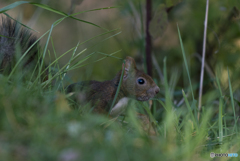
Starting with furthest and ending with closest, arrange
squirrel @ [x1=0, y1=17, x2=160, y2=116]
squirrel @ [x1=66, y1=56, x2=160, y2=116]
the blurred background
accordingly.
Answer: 1. the blurred background
2. squirrel @ [x1=66, y1=56, x2=160, y2=116]
3. squirrel @ [x1=0, y1=17, x2=160, y2=116]

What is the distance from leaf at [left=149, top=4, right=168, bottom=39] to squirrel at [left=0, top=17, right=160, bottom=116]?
1.05 feet

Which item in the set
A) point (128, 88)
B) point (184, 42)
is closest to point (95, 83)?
point (128, 88)

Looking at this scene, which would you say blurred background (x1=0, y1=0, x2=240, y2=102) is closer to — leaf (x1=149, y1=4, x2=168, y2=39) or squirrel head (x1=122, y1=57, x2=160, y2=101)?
leaf (x1=149, y1=4, x2=168, y2=39)

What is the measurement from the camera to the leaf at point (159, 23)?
96.5 inches

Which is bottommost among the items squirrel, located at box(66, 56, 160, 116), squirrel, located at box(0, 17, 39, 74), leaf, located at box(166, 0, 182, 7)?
squirrel, located at box(66, 56, 160, 116)

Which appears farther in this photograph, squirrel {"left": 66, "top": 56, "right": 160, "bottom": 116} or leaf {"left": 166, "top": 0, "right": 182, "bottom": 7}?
leaf {"left": 166, "top": 0, "right": 182, "bottom": 7}

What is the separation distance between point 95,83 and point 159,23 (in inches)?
28.4

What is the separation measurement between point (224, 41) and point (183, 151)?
2.64m

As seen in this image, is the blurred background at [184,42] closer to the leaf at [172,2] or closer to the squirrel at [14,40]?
the leaf at [172,2]

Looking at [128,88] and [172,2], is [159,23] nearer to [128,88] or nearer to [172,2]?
[172,2]

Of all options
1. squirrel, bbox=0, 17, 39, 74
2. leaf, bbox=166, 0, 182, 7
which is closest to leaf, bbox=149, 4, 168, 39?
leaf, bbox=166, 0, 182, 7

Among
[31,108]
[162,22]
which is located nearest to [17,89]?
[31,108]

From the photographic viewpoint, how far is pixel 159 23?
2.46 m

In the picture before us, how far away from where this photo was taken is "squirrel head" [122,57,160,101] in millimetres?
2371
